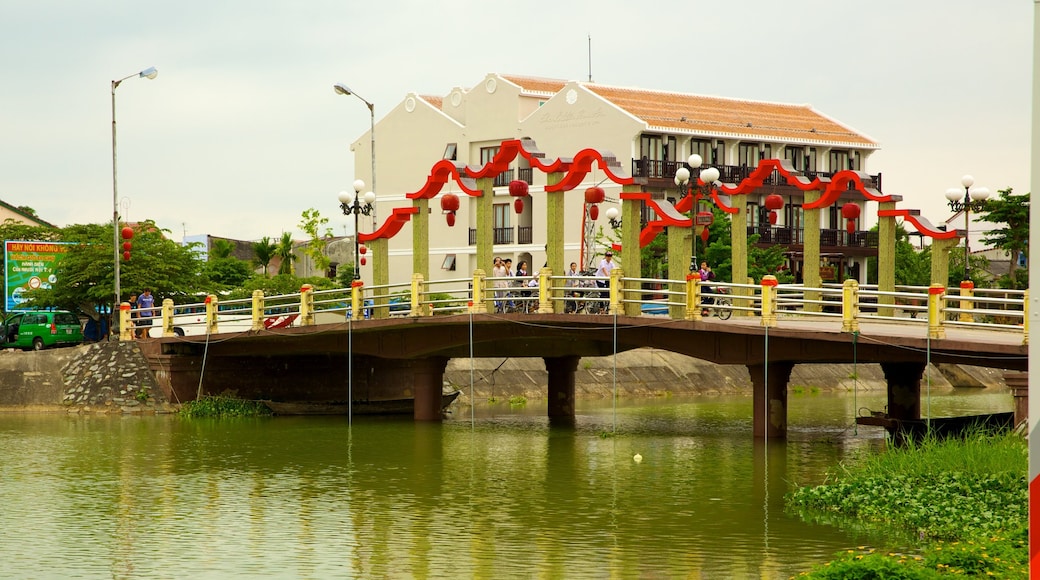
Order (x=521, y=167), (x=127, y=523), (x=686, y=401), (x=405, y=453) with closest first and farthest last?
(x=127, y=523) < (x=405, y=453) < (x=686, y=401) < (x=521, y=167)

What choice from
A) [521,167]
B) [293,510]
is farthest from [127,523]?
[521,167]

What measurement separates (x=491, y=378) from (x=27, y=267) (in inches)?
656

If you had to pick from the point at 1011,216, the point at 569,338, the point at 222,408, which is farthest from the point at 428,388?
the point at 1011,216

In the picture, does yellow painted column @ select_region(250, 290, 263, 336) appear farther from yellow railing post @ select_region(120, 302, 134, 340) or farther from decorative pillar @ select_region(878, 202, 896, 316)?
decorative pillar @ select_region(878, 202, 896, 316)

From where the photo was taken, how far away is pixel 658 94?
235ft

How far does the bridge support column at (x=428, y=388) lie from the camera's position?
1473 inches

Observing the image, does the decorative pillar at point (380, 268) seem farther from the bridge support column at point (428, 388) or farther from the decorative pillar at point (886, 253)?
the decorative pillar at point (886, 253)

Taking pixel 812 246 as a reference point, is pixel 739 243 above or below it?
above

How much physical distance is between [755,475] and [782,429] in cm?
573

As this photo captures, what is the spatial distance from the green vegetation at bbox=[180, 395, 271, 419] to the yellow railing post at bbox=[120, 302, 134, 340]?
269 cm

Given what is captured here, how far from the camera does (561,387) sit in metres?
40.0

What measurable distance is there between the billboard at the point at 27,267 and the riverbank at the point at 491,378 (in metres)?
7.94

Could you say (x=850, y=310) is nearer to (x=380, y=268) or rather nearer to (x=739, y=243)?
(x=739, y=243)

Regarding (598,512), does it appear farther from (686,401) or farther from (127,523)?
(686,401)
